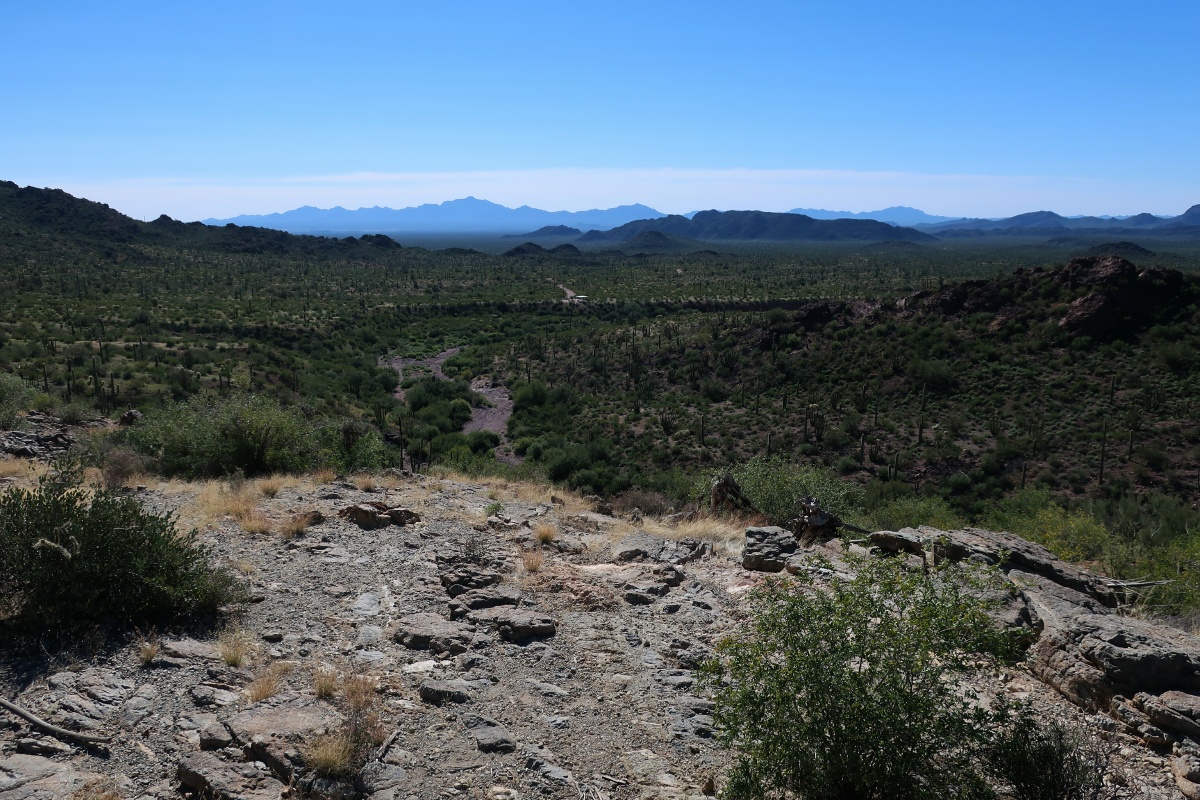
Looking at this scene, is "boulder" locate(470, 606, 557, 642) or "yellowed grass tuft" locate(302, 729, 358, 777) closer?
"yellowed grass tuft" locate(302, 729, 358, 777)

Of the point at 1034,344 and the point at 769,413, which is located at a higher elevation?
the point at 1034,344

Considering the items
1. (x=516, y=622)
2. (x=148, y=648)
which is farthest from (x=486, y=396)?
(x=148, y=648)

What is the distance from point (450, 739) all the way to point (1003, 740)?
4.16 m

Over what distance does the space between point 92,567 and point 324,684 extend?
2.70 meters

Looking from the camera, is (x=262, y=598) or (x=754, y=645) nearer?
(x=754, y=645)

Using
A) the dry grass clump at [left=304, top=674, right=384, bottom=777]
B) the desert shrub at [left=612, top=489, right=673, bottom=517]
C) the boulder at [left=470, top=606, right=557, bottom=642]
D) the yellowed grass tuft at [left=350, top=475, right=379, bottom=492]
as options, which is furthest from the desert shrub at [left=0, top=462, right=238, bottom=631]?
the desert shrub at [left=612, top=489, right=673, bottom=517]

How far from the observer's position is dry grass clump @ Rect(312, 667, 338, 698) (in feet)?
20.9

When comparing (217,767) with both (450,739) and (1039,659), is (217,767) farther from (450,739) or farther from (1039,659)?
(1039,659)

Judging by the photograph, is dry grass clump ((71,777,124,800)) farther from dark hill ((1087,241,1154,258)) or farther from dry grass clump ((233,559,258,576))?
dark hill ((1087,241,1154,258))

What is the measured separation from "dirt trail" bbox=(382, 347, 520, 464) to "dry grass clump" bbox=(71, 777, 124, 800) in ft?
93.0

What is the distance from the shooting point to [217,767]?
523 centimetres

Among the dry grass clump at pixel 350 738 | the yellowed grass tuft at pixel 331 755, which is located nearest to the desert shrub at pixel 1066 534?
the dry grass clump at pixel 350 738

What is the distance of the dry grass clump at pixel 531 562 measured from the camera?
1001cm

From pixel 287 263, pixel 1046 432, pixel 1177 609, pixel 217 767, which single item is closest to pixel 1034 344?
pixel 1046 432
